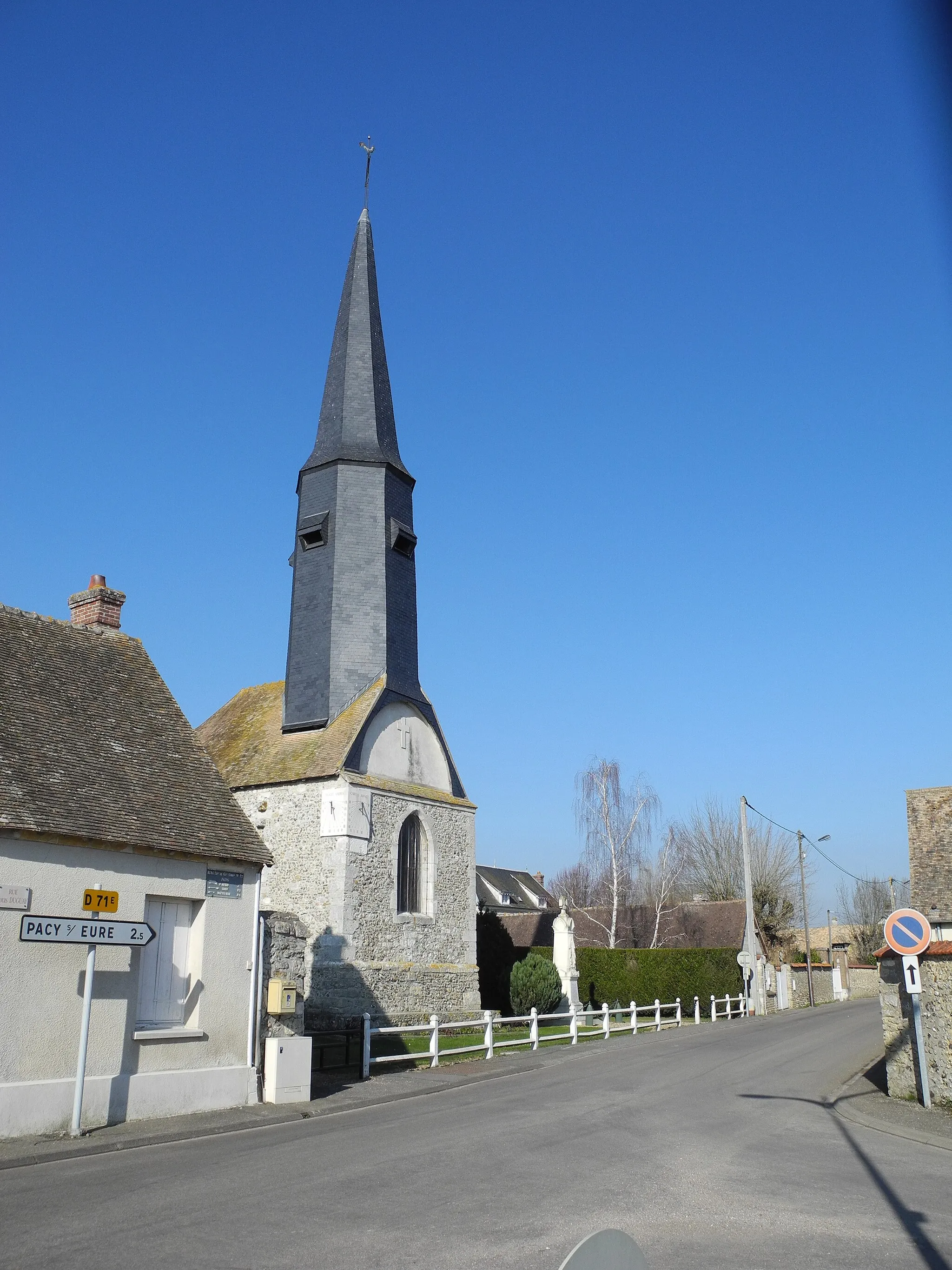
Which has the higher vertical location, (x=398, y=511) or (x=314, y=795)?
(x=398, y=511)

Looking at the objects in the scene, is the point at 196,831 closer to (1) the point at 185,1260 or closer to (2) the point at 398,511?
(1) the point at 185,1260

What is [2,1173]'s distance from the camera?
7.99m

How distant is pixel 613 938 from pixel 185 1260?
108ft

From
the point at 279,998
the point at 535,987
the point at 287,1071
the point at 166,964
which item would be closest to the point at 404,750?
the point at 535,987

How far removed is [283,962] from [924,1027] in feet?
25.2

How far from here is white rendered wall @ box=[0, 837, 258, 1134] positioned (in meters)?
9.68

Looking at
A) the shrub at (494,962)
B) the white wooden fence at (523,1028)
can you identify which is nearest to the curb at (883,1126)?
the white wooden fence at (523,1028)

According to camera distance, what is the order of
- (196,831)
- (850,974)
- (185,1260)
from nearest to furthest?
(185,1260) < (196,831) < (850,974)

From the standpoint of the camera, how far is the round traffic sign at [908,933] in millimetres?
10977

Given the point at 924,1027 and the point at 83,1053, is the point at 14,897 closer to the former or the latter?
the point at 83,1053

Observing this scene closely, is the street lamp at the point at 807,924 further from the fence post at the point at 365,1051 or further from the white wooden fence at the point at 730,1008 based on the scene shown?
the fence post at the point at 365,1051

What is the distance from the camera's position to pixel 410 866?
23.2 m

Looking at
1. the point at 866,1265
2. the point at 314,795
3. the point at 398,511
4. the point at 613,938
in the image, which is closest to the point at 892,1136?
the point at 866,1265

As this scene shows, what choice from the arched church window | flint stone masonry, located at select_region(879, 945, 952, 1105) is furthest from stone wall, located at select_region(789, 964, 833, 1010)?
flint stone masonry, located at select_region(879, 945, 952, 1105)
